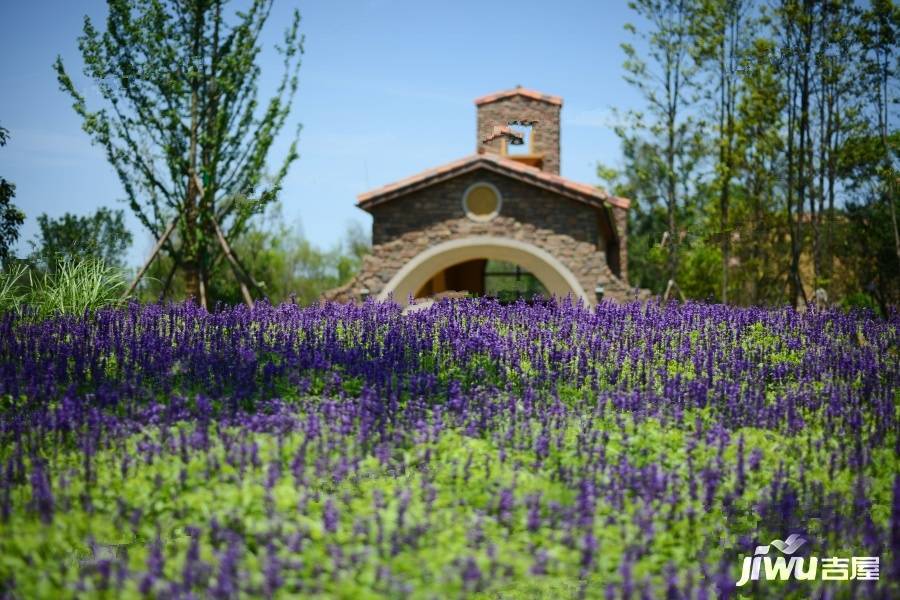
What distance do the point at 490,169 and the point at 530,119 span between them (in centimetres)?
592

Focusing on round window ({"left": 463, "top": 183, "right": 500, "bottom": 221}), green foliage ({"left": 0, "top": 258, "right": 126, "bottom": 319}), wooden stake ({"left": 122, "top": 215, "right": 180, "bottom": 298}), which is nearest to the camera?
green foliage ({"left": 0, "top": 258, "right": 126, "bottom": 319})

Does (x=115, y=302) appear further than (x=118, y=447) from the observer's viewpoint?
Yes

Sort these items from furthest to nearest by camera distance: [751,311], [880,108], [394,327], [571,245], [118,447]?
1. [880,108]
2. [571,245]
3. [751,311]
4. [394,327]
5. [118,447]

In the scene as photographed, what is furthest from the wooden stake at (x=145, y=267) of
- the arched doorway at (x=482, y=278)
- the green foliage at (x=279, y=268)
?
the arched doorway at (x=482, y=278)

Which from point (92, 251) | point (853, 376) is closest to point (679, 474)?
point (853, 376)

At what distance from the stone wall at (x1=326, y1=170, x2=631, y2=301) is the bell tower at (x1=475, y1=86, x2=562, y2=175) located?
16.4 feet

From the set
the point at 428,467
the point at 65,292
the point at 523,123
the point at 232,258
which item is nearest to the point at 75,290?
the point at 65,292

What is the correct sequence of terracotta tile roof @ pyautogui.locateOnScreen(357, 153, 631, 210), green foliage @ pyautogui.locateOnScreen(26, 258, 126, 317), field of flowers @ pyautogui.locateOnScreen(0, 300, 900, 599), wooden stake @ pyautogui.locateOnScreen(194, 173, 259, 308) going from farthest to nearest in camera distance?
terracotta tile roof @ pyautogui.locateOnScreen(357, 153, 631, 210)
wooden stake @ pyautogui.locateOnScreen(194, 173, 259, 308)
green foliage @ pyautogui.locateOnScreen(26, 258, 126, 317)
field of flowers @ pyautogui.locateOnScreen(0, 300, 900, 599)

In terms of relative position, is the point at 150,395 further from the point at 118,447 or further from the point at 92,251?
the point at 92,251

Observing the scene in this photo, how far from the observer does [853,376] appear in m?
6.69

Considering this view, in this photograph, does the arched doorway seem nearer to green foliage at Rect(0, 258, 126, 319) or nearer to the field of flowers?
green foliage at Rect(0, 258, 126, 319)

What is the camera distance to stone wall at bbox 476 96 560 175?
22.7 metres

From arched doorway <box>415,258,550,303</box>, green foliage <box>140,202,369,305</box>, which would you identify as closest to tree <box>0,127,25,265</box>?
green foliage <box>140,202,369,305</box>

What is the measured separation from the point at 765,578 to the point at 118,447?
130 inches
